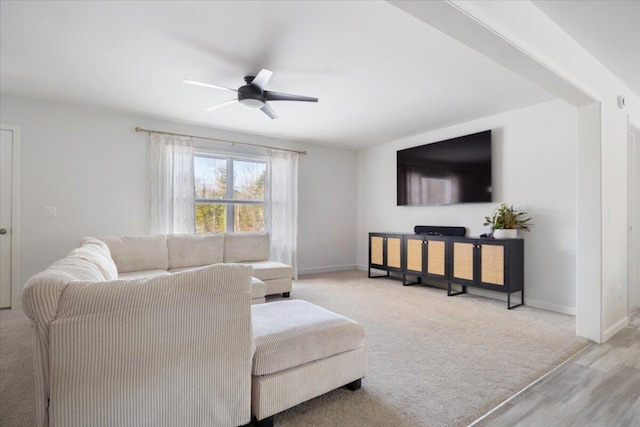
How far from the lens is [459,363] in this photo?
224 cm

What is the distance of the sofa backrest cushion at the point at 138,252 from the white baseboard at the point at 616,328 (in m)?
4.45

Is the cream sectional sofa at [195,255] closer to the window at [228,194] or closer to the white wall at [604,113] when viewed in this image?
the window at [228,194]

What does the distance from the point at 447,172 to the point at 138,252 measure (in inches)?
167

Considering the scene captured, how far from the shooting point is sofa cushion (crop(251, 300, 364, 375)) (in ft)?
5.04

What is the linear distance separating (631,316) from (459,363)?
2.49 meters

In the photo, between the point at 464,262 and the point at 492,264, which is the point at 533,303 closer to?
the point at 492,264

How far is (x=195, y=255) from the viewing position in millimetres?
4043

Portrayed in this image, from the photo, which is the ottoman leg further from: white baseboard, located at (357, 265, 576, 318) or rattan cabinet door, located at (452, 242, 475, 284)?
white baseboard, located at (357, 265, 576, 318)

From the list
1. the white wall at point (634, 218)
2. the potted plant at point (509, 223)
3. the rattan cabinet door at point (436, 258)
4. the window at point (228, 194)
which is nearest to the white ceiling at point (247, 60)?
the window at point (228, 194)

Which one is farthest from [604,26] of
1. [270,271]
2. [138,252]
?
[138,252]

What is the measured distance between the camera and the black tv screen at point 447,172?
4223 mm

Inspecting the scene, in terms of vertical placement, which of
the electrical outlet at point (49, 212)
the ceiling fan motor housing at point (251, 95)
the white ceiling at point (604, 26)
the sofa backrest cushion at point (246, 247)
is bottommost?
the sofa backrest cushion at point (246, 247)

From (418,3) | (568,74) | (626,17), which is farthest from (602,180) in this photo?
(418,3)

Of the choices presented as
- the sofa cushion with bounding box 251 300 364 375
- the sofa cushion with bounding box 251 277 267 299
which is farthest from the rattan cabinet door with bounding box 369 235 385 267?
the sofa cushion with bounding box 251 300 364 375
